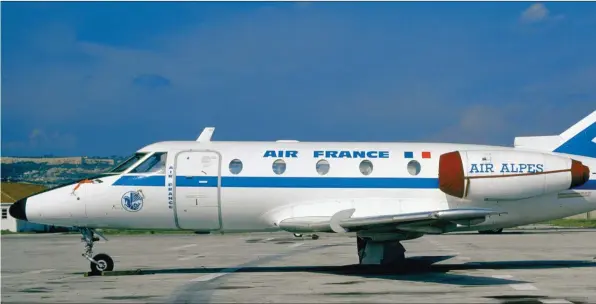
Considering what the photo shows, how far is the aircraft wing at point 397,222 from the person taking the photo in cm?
1533

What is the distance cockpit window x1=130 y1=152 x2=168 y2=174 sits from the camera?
18.5 meters

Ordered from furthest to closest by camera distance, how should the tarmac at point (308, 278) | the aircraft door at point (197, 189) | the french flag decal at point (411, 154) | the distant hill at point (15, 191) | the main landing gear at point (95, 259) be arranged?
the distant hill at point (15, 191), the french flag decal at point (411, 154), the main landing gear at point (95, 259), the aircraft door at point (197, 189), the tarmac at point (308, 278)

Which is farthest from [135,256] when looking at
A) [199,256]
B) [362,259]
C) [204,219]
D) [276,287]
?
[276,287]

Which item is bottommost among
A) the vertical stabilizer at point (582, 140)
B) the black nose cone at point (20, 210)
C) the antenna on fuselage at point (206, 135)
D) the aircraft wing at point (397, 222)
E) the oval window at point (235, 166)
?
the aircraft wing at point (397, 222)

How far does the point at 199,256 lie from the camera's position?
26.0 metres

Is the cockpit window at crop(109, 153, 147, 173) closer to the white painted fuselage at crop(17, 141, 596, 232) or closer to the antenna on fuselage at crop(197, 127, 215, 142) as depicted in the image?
the white painted fuselage at crop(17, 141, 596, 232)

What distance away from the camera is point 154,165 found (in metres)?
18.6

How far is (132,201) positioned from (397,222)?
Result: 262 inches

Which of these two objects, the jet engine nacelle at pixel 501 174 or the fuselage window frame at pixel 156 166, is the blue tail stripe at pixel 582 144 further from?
the fuselage window frame at pixel 156 166

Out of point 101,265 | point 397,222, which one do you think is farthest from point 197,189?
point 397,222

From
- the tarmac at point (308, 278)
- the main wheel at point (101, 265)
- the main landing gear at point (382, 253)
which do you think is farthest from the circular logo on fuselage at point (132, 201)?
the main landing gear at point (382, 253)

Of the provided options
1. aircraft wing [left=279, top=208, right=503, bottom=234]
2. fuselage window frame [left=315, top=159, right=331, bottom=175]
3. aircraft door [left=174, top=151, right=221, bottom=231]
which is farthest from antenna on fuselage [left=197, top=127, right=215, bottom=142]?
aircraft wing [left=279, top=208, right=503, bottom=234]

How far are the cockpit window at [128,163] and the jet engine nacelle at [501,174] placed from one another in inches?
297

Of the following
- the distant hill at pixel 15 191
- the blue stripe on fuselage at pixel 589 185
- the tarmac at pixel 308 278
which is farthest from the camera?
the distant hill at pixel 15 191
